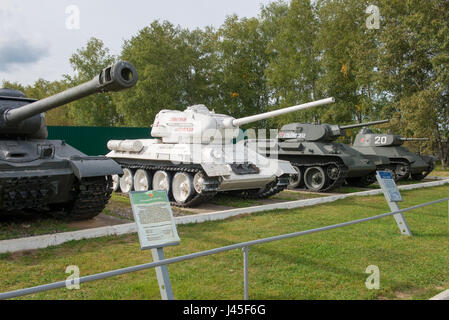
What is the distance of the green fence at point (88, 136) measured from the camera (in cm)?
2005

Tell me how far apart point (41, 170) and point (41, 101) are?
149 cm

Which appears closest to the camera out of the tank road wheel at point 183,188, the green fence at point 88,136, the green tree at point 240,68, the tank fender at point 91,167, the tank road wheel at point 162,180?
the tank fender at point 91,167

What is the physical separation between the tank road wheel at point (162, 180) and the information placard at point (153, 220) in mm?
7265

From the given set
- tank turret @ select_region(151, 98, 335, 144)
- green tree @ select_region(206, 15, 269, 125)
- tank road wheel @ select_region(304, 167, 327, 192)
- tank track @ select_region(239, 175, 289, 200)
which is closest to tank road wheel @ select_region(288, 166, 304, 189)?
tank road wheel @ select_region(304, 167, 327, 192)

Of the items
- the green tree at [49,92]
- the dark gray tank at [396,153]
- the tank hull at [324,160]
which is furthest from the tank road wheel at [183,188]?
the green tree at [49,92]

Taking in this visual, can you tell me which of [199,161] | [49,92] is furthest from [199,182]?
[49,92]

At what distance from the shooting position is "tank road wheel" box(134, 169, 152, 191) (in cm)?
1292

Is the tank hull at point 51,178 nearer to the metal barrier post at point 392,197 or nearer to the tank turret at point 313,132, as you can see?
the metal barrier post at point 392,197

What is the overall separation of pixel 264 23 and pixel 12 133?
125 ft

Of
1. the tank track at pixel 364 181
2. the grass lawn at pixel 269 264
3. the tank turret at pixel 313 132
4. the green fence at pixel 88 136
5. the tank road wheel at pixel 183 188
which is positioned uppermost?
the green fence at pixel 88 136

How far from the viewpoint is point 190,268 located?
5.80 meters

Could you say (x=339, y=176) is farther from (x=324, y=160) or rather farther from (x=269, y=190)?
(x=269, y=190)

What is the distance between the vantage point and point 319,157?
15.5 m

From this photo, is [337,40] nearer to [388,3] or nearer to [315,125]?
[388,3]
